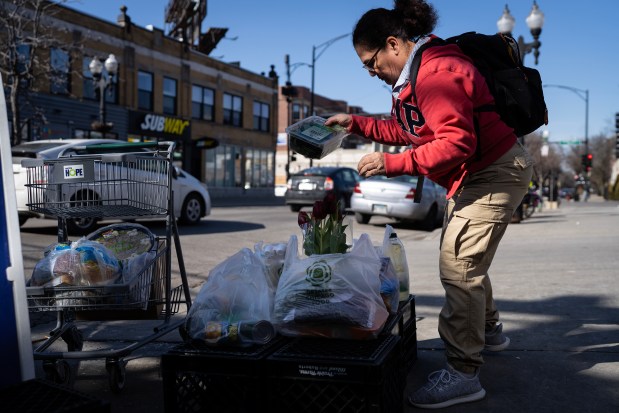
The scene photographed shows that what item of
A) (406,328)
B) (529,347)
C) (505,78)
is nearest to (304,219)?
(406,328)

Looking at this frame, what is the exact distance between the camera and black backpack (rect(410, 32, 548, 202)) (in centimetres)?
279

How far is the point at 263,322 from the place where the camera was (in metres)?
2.61

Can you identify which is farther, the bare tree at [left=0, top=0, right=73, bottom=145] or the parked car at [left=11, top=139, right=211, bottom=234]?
the bare tree at [left=0, top=0, right=73, bottom=145]

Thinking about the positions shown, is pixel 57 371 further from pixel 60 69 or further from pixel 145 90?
pixel 145 90

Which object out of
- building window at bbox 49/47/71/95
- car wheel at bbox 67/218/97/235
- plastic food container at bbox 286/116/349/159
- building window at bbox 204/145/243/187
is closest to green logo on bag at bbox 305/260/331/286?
plastic food container at bbox 286/116/349/159

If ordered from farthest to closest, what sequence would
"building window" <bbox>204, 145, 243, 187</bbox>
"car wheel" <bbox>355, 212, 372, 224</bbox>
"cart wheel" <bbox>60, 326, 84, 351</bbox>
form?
1. "building window" <bbox>204, 145, 243, 187</bbox>
2. "car wheel" <bbox>355, 212, 372, 224</bbox>
3. "cart wheel" <bbox>60, 326, 84, 351</bbox>

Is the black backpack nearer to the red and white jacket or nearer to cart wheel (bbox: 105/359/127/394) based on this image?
the red and white jacket

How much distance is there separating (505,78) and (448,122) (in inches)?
17.5

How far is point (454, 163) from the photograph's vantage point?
265 cm

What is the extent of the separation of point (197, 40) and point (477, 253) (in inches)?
1498

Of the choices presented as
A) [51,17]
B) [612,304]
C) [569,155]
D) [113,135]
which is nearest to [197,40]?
[113,135]

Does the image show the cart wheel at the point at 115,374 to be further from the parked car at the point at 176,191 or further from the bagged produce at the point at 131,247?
the parked car at the point at 176,191

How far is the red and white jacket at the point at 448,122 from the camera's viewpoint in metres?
2.60

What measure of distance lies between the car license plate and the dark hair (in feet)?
34.0
